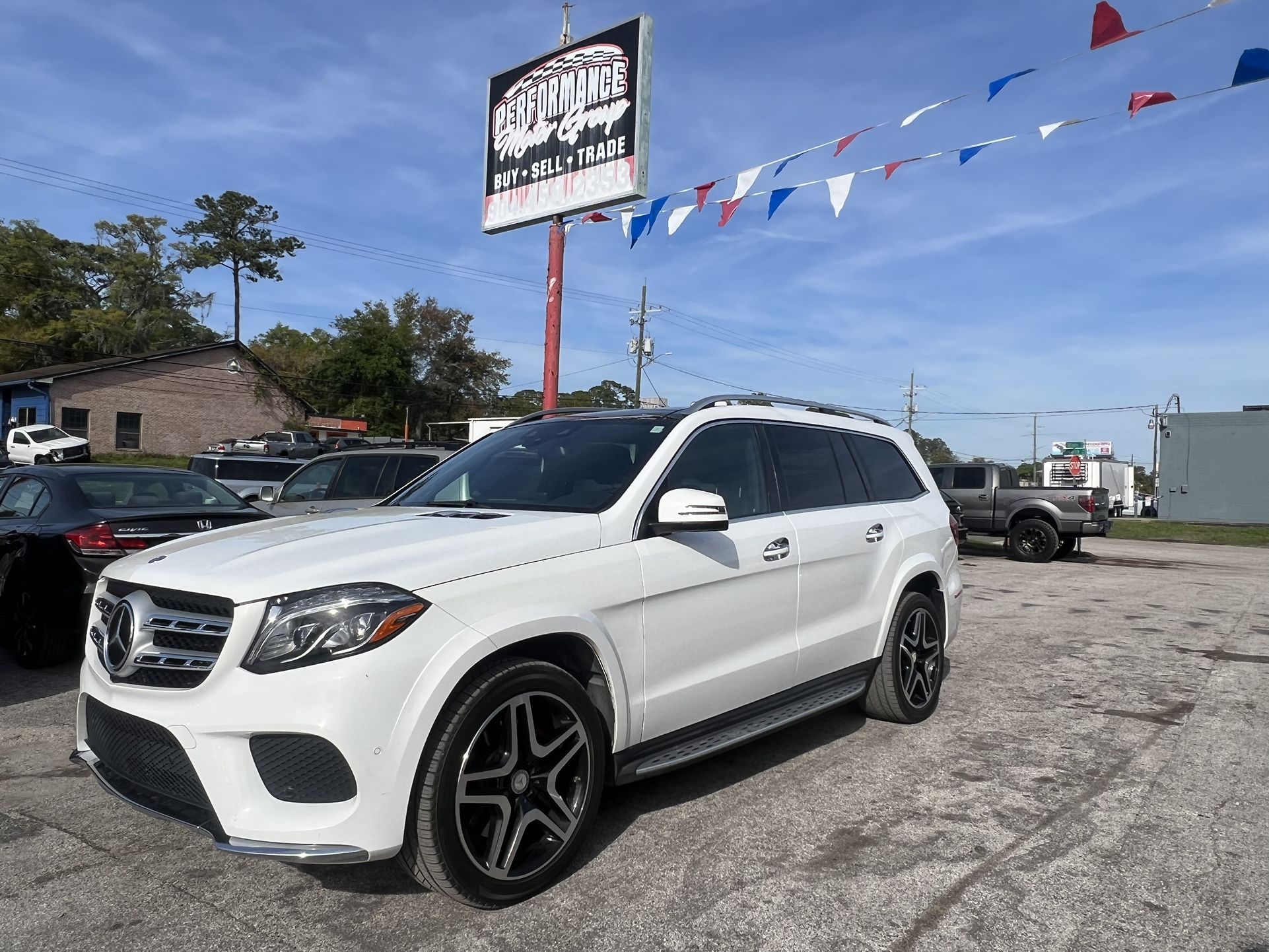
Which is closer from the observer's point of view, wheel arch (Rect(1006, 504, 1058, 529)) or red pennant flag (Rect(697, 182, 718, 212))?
red pennant flag (Rect(697, 182, 718, 212))

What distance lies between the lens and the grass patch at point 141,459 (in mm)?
40044

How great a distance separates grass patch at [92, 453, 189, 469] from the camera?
40.0 meters

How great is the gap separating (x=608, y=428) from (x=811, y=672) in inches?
60.9

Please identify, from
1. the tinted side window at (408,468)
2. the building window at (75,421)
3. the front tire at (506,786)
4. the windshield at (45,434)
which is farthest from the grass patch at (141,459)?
the front tire at (506,786)

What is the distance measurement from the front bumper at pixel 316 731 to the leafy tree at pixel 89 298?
67288 millimetres

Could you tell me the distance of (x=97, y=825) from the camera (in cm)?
373

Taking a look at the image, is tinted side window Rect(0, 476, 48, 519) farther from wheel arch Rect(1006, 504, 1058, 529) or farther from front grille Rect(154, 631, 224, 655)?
wheel arch Rect(1006, 504, 1058, 529)

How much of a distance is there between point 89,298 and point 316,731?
7650 cm

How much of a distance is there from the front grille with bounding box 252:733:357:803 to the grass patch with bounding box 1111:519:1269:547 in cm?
2864

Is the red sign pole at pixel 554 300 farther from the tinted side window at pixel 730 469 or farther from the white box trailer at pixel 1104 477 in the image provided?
the white box trailer at pixel 1104 477

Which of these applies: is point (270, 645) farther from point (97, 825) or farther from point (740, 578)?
point (740, 578)

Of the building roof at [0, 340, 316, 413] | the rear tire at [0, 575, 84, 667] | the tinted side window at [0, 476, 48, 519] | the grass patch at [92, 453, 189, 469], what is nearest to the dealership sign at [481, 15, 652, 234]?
the tinted side window at [0, 476, 48, 519]

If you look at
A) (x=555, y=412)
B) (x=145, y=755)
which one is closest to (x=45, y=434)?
(x=555, y=412)

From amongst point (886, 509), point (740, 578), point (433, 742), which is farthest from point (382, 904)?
point (886, 509)
